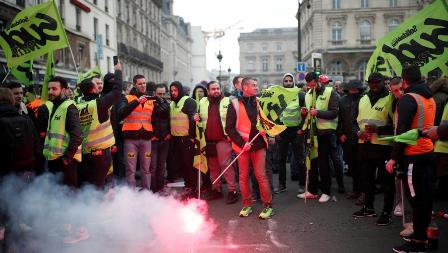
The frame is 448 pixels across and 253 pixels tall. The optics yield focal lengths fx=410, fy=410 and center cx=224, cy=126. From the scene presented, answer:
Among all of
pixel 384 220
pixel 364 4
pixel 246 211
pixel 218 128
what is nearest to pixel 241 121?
pixel 218 128

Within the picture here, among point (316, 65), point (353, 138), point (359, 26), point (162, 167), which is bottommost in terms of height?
point (162, 167)

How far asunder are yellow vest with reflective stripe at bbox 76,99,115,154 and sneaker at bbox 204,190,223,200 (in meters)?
2.72

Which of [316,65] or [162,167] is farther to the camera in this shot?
[316,65]

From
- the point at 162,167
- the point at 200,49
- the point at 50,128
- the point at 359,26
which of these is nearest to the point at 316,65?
the point at 162,167

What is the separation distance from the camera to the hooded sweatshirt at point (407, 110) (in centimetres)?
448

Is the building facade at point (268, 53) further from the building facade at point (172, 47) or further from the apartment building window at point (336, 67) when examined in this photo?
the apartment building window at point (336, 67)

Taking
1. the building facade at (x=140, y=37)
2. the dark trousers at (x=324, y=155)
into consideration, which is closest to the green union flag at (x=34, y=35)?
the dark trousers at (x=324, y=155)

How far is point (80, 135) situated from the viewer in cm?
525

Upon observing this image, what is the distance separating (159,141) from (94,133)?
86.2 inches

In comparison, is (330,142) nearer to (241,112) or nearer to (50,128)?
(241,112)

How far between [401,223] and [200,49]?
10608 cm

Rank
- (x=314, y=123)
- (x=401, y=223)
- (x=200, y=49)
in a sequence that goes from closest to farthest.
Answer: (x=401, y=223)
(x=314, y=123)
(x=200, y=49)

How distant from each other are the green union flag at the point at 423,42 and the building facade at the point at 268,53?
8925 cm

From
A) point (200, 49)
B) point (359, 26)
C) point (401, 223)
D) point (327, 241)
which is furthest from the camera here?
point (200, 49)
